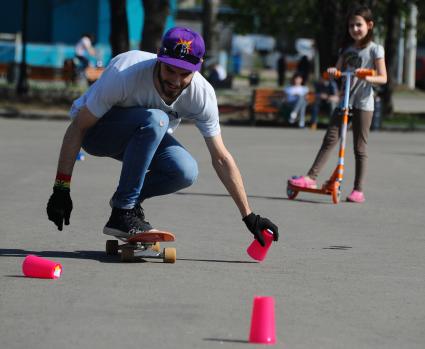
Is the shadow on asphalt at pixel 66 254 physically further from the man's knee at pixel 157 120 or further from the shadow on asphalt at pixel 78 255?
the man's knee at pixel 157 120

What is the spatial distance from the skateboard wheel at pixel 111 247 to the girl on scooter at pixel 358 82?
13.0ft

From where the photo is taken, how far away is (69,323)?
5.55m

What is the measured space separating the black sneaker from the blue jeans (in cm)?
5

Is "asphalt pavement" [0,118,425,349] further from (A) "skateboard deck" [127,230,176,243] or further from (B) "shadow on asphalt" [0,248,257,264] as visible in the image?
(A) "skateboard deck" [127,230,176,243]

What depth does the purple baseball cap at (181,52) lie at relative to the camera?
6570 millimetres

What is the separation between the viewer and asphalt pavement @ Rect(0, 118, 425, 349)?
17.9ft

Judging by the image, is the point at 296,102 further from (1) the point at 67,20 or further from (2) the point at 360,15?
(1) the point at 67,20

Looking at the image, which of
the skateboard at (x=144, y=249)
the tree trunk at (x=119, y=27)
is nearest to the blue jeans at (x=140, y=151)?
the skateboard at (x=144, y=249)

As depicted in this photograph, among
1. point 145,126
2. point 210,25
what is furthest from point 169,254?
point 210,25

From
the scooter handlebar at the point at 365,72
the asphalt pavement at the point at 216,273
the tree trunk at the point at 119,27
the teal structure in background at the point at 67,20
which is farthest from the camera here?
the teal structure in background at the point at 67,20

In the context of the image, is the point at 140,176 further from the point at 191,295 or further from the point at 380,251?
the point at 380,251

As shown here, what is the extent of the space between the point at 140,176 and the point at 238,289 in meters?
1.03

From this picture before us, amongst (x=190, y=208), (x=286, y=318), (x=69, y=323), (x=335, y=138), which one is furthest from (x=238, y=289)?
(x=335, y=138)

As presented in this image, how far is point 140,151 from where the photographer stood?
7.00m
